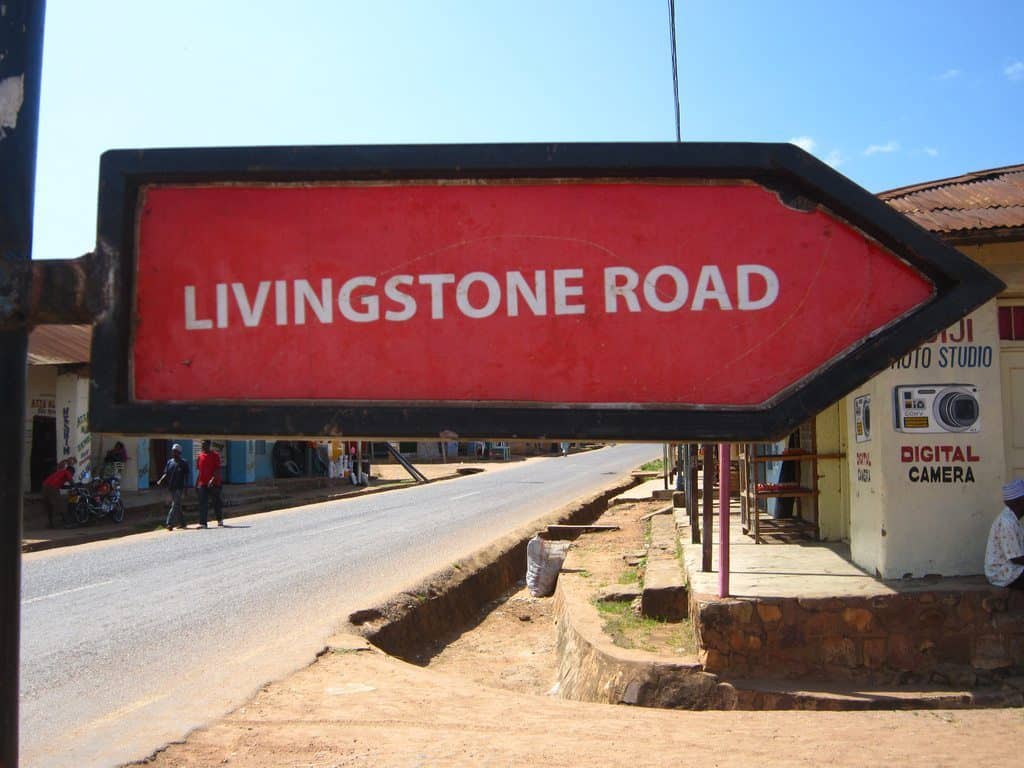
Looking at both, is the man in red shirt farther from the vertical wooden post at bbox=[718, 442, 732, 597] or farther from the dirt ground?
the vertical wooden post at bbox=[718, 442, 732, 597]

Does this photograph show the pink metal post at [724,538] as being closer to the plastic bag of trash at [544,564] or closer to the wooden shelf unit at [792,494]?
the wooden shelf unit at [792,494]

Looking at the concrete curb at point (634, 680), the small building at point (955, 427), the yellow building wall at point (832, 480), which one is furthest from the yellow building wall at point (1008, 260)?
the concrete curb at point (634, 680)

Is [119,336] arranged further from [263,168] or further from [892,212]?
[892,212]

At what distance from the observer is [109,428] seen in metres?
1.42

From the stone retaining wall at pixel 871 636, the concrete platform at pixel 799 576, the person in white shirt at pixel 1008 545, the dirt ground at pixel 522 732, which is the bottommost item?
the dirt ground at pixel 522 732

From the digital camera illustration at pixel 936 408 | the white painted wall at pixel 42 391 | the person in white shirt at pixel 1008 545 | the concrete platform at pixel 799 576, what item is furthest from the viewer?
the white painted wall at pixel 42 391

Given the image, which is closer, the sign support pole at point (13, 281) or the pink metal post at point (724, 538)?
the sign support pole at point (13, 281)

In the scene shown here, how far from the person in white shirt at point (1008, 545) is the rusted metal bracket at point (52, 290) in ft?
20.6

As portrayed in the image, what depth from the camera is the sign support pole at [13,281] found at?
134 cm

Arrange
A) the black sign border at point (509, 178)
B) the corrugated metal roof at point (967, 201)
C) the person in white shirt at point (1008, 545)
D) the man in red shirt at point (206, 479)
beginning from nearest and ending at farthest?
the black sign border at point (509, 178) < the person in white shirt at point (1008, 545) < the corrugated metal roof at point (967, 201) < the man in red shirt at point (206, 479)

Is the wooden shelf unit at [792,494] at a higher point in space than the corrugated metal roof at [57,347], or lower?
lower

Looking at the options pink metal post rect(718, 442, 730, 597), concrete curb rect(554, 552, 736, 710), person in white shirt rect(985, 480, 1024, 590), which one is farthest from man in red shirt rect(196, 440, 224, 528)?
person in white shirt rect(985, 480, 1024, 590)

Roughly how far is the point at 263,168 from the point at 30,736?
5.59 m

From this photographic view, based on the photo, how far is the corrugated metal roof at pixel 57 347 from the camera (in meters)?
19.0
